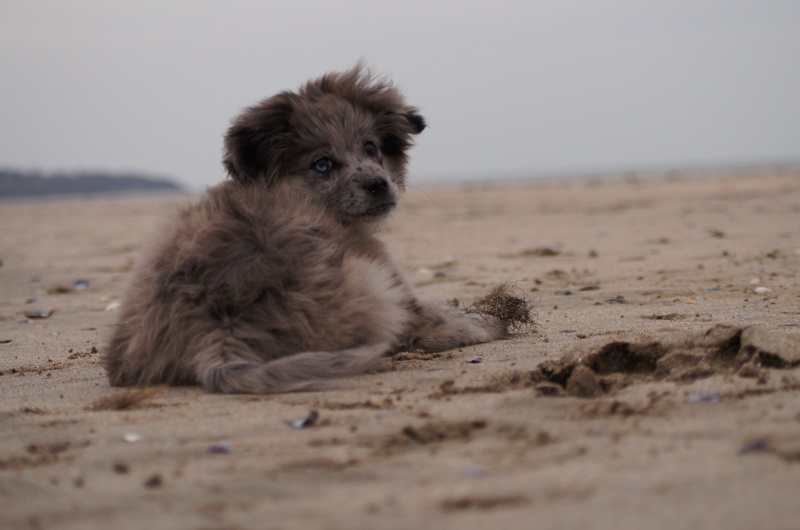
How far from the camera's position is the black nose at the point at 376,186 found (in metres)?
5.14

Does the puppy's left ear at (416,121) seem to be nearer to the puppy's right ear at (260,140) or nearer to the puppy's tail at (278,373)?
the puppy's right ear at (260,140)

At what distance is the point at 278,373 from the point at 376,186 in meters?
1.84

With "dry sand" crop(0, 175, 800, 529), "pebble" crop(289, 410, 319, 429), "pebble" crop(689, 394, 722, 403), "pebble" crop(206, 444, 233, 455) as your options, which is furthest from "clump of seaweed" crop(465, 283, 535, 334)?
"pebble" crop(206, 444, 233, 455)

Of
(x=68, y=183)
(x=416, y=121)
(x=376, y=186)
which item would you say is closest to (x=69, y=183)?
(x=68, y=183)

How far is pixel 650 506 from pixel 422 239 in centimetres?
980

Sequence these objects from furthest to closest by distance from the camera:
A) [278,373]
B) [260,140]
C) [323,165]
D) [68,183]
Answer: [68,183], [323,165], [260,140], [278,373]

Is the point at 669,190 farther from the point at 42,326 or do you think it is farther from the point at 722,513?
the point at 722,513

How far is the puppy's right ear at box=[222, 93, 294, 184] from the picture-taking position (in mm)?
5117

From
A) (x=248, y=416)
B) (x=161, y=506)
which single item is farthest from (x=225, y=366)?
(x=161, y=506)

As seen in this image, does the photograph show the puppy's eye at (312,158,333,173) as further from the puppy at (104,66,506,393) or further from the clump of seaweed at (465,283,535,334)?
the clump of seaweed at (465,283,535,334)

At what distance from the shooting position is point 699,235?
31.9 ft

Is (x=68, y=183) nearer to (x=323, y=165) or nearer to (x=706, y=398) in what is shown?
(x=323, y=165)

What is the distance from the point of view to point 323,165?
527 cm

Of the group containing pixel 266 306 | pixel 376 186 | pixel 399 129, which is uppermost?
pixel 399 129
